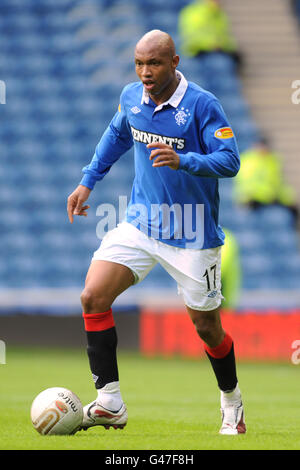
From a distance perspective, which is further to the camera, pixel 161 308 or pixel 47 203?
pixel 47 203

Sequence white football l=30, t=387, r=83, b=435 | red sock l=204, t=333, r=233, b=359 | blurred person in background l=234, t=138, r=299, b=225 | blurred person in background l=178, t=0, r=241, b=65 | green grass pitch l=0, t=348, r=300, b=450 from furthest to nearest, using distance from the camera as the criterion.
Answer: blurred person in background l=178, t=0, r=241, b=65 → blurred person in background l=234, t=138, r=299, b=225 → red sock l=204, t=333, r=233, b=359 → white football l=30, t=387, r=83, b=435 → green grass pitch l=0, t=348, r=300, b=450

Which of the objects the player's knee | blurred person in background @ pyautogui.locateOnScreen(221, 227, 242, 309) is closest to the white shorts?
the player's knee

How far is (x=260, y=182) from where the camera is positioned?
1510cm

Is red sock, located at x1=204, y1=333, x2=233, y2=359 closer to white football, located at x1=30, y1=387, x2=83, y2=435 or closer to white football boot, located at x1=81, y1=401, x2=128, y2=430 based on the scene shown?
white football boot, located at x1=81, y1=401, x2=128, y2=430

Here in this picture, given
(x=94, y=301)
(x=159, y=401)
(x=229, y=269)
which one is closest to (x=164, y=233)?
(x=94, y=301)

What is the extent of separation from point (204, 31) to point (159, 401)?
10.3 meters

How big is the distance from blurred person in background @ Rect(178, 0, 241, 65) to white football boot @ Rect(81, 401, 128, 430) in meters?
12.2

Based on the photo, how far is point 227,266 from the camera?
11.6 metres

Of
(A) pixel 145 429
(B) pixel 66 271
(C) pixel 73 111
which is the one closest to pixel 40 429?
(A) pixel 145 429

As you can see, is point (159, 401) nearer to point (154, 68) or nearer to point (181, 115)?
point (181, 115)

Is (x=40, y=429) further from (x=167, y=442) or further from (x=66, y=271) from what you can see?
(x=66, y=271)

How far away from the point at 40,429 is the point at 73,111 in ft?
37.0

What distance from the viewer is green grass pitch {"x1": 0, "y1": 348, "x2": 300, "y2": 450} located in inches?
197

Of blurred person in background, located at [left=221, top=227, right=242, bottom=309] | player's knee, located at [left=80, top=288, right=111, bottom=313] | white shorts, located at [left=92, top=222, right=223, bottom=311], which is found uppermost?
white shorts, located at [left=92, top=222, right=223, bottom=311]
